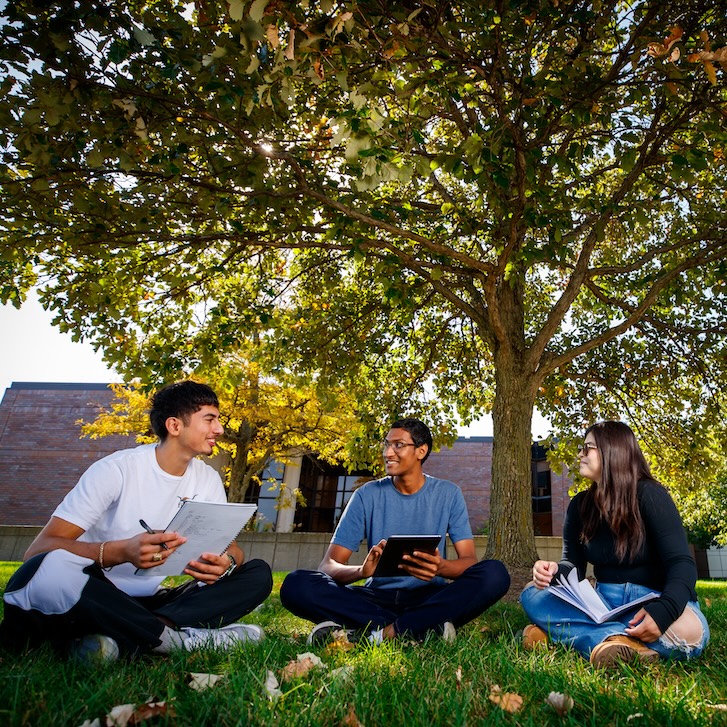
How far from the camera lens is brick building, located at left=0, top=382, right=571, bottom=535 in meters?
29.5

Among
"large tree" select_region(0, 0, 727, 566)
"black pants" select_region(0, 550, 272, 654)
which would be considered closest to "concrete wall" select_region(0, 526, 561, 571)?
"large tree" select_region(0, 0, 727, 566)

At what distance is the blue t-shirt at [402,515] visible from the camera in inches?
161

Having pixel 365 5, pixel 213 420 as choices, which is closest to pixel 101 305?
pixel 213 420

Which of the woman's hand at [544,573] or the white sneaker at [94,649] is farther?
the woman's hand at [544,573]

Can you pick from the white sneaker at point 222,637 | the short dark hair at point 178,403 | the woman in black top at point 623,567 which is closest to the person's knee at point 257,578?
the white sneaker at point 222,637

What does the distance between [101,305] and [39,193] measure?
1939 mm

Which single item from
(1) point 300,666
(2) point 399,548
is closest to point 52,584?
(1) point 300,666

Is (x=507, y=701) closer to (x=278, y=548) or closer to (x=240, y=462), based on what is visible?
(x=278, y=548)

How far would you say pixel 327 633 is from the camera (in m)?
3.24

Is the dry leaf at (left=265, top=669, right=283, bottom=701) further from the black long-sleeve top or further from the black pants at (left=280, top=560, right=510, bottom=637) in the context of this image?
the black long-sleeve top

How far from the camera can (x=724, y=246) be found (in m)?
6.93

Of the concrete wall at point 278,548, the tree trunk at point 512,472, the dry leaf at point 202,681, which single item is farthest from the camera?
the concrete wall at point 278,548

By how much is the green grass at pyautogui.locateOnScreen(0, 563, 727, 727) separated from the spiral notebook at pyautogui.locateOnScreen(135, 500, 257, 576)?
54 cm

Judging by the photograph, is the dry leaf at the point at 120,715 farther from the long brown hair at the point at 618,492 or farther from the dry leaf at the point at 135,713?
the long brown hair at the point at 618,492
